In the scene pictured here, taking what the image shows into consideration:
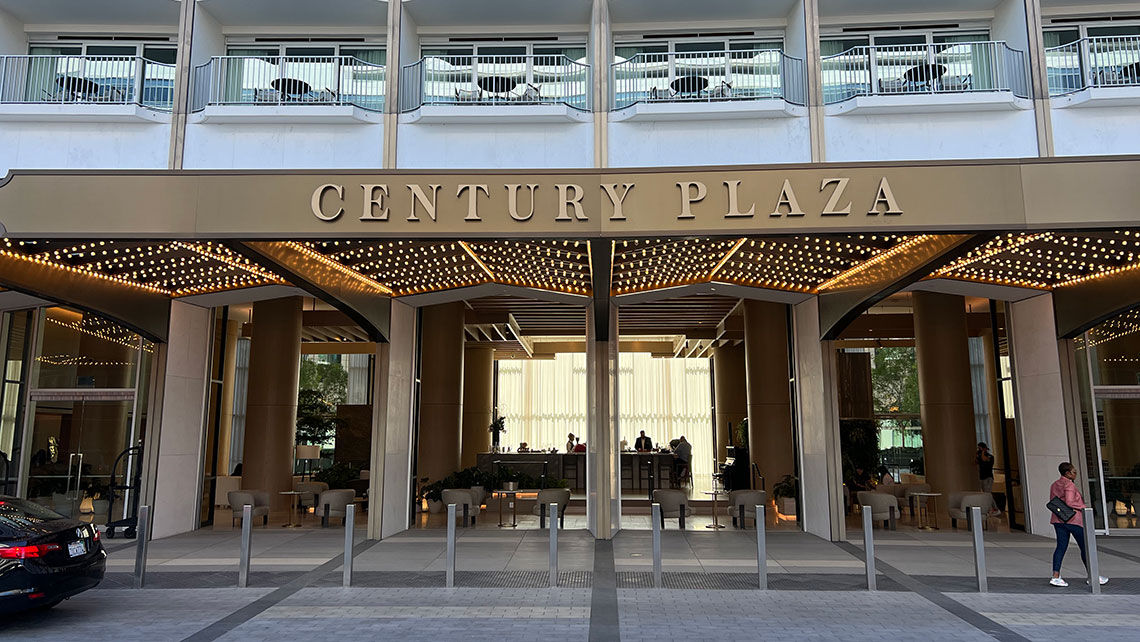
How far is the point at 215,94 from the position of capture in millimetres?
14703

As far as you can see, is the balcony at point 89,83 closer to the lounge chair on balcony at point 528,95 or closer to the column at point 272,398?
the column at point 272,398

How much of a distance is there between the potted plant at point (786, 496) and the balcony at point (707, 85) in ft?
23.8

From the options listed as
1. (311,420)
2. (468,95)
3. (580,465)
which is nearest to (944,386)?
(580,465)

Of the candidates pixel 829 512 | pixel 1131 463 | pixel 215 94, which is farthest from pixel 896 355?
pixel 215 94

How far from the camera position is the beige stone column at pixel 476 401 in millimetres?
24484

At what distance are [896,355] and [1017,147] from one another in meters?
22.4

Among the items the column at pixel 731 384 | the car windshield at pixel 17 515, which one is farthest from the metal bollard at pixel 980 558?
the column at pixel 731 384

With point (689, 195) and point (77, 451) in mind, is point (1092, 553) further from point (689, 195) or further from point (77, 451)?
point (77, 451)

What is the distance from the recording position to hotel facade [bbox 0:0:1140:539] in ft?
37.1

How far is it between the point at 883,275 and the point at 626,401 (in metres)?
28.2

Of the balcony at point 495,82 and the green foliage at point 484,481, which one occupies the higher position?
the balcony at point 495,82

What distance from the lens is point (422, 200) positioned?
8469mm

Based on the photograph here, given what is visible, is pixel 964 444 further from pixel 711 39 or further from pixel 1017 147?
pixel 711 39

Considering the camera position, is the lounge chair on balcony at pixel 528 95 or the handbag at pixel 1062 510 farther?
the lounge chair on balcony at pixel 528 95
